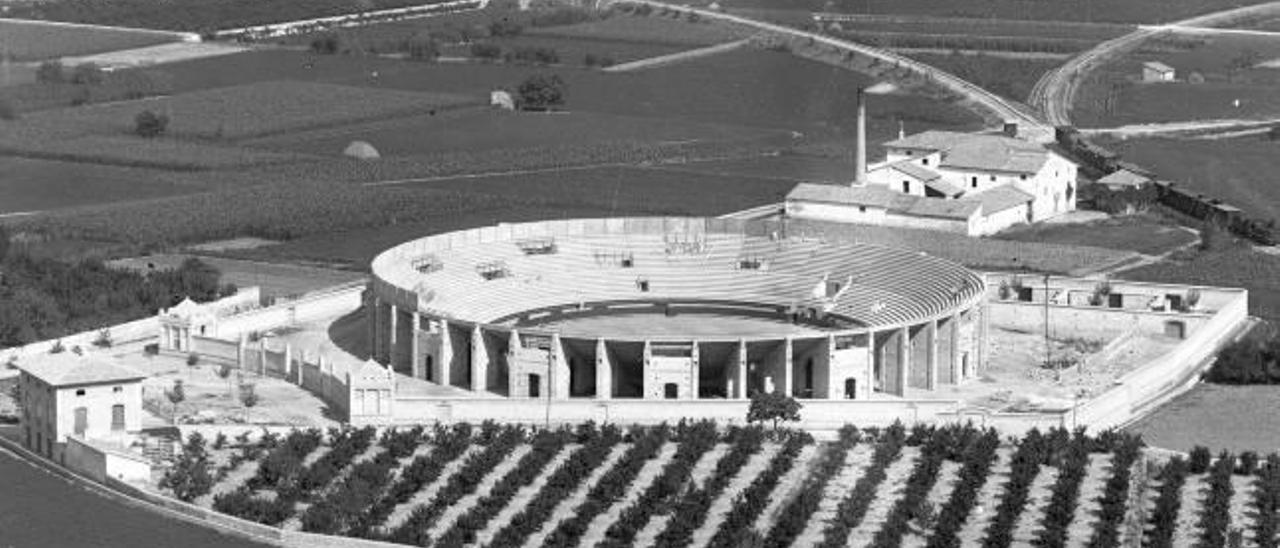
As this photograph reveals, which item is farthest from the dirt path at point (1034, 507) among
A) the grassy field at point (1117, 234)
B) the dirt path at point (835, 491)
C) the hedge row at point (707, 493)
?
the grassy field at point (1117, 234)

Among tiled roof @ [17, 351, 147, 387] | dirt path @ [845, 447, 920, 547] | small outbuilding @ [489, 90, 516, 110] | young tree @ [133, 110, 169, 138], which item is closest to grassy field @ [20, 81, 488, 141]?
young tree @ [133, 110, 169, 138]

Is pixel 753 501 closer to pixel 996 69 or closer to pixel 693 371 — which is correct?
pixel 693 371

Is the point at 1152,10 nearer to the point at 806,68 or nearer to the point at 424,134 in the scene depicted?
→ the point at 806,68

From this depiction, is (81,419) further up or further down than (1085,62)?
further up

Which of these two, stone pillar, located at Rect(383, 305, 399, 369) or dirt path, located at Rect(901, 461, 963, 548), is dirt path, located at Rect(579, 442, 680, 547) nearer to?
dirt path, located at Rect(901, 461, 963, 548)

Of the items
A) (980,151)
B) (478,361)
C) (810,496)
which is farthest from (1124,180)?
(810,496)

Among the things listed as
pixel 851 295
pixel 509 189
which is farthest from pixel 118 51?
pixel 851 295
